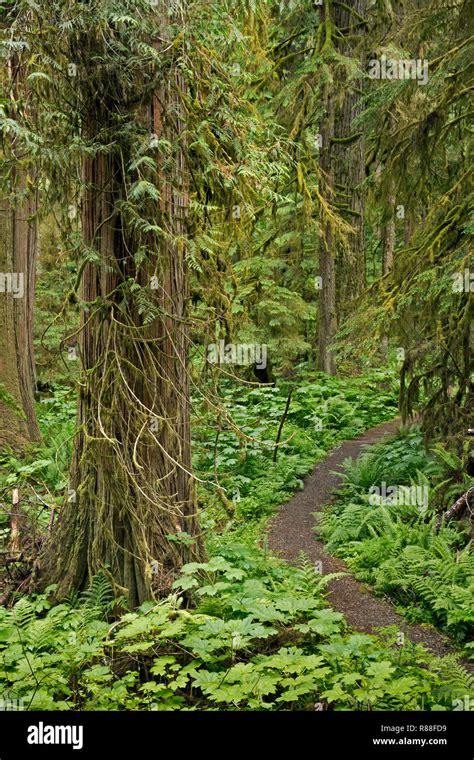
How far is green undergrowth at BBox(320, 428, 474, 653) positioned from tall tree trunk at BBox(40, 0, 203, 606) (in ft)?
7.44

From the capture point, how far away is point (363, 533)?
25.9 feet

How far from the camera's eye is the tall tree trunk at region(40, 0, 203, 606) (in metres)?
4.95

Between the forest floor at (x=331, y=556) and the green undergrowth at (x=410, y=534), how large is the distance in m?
0.14

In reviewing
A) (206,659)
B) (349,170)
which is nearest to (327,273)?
(349,170)

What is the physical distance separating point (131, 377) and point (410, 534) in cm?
381

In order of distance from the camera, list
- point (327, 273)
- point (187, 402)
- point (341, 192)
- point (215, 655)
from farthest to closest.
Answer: point (341, 192) < point (327, 273) < point (187, 402) < point (215, 655)

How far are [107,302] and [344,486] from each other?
218 inches

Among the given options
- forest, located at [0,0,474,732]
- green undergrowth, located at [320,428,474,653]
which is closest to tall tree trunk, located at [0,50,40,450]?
forest, located at [0,0,474,732]

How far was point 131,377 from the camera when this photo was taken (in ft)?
16.8

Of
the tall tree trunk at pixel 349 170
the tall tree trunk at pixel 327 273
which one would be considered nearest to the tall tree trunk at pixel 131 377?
the tall tree trunk at pixel 327 273

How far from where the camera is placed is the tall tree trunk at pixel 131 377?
4953mm

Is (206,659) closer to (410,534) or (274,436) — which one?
(410,534)
